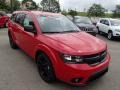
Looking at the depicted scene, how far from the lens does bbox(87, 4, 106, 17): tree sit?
134ft

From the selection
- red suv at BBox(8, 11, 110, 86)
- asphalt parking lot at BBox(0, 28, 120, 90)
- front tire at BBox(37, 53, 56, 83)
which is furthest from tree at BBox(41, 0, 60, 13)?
front tire at BBox(37, 53, 56, 83)

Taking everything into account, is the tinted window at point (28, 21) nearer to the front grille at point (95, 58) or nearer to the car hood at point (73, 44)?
the car hood at point (73, 44)

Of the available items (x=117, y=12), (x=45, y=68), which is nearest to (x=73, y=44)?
(x=45, y=68)

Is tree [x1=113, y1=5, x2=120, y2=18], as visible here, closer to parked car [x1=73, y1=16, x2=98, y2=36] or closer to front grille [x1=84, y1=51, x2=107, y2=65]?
parked car [x1=73, y1=16, x2=98, y2=36]

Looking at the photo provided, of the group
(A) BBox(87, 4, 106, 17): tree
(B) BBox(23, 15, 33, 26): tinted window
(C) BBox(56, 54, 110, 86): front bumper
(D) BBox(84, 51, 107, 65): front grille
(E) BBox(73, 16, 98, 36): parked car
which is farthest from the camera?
(A) BBox(87, 4, 106, 17): tree

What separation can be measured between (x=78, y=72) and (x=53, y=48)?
0.79 m

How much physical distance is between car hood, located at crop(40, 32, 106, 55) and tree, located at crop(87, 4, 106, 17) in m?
37.0

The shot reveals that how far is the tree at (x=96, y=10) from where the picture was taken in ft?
134

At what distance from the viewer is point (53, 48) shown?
14.2ft

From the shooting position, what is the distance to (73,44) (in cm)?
440

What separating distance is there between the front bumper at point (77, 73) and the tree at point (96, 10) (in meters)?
37.8

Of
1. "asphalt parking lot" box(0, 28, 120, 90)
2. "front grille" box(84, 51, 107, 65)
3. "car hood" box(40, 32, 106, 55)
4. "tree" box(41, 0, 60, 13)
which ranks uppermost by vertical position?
"tree" box(41, 0, 60, 13)

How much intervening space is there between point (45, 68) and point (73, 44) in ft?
3.11

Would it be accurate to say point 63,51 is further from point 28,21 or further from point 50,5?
point 50,5
